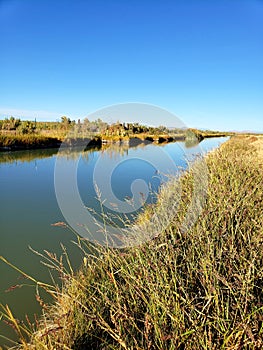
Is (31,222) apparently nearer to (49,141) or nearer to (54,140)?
(49,141)

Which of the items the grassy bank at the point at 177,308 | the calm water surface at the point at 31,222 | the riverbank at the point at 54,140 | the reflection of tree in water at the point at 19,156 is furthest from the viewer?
the riverbank at the point at 54,140

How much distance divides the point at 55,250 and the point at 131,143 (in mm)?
23597

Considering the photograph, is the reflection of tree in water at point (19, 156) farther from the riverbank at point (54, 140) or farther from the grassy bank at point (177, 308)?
the grassy bank at point (177, 308)

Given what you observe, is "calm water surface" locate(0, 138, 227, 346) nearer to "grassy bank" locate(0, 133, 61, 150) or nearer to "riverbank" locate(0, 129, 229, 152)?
"riverbank" locate(0, 129, 229, 152)

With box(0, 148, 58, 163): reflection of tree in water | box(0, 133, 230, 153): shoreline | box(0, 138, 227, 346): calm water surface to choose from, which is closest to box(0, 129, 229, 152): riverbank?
box(0, 133, 230, 153): shoreline

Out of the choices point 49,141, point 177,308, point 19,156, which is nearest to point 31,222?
point 177,308

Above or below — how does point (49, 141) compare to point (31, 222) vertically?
above

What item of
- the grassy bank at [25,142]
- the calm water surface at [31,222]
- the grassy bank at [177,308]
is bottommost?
the calm water surface at [31,222]

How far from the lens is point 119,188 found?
27.2ft

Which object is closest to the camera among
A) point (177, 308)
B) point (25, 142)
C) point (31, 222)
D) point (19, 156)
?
point (177, 308)

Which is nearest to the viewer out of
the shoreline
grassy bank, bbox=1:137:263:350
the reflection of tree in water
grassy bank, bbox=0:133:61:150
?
grassy bank, bbox=1:137:263:350

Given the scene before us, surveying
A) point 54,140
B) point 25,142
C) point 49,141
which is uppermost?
point 54,140

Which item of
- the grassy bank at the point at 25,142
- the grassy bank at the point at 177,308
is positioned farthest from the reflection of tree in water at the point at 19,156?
the grassy bank at the point at 177,308

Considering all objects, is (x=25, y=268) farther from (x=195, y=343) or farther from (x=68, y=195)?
(x=68, y=195)
